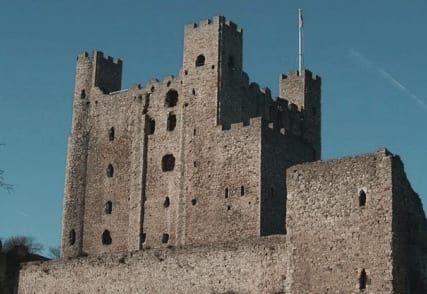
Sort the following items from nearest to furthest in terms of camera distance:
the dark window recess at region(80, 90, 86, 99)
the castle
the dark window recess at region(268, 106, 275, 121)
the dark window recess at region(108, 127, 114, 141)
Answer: the castle
the dark window recess at region(268, 106, 275, 121)
the dark window recess at region(108, 127, 114, 141)
the dark window recess at region(80, 90, 86, 99)

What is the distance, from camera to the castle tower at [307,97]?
68000 mm

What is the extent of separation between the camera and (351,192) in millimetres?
45719

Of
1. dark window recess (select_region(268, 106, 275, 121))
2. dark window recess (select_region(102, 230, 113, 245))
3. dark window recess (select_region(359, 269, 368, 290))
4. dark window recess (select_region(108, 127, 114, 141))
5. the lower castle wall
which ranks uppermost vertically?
dark window recess (select_region(268, 106, 275, 121))

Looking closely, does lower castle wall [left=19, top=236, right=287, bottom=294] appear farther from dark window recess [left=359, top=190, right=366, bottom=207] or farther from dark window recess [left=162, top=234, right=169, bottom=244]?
dark window recess [left=162, top=234, right=169, bottom=244]

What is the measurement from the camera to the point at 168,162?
205 ft

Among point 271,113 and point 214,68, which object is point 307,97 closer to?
point 271,113

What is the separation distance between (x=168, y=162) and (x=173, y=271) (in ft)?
38.2

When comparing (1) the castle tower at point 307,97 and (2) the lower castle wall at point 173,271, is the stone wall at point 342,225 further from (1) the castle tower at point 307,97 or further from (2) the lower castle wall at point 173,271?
(1) the castle tower at point 307,97

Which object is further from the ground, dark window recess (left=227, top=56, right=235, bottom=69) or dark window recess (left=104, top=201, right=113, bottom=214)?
dark window recess (left=227, top=56, right=235, bottom=69)

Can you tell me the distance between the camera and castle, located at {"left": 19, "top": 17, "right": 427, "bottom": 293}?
45281 mm

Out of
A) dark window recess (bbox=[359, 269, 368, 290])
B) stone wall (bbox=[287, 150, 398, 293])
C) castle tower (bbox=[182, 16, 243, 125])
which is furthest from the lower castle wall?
castle tower (bbox=[182, 16, 243, 125])

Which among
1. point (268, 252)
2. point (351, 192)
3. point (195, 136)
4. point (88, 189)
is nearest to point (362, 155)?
point (351, 192)

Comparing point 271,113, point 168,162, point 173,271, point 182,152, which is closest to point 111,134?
point 168,162

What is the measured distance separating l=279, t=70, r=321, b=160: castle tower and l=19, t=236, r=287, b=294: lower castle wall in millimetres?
17676
